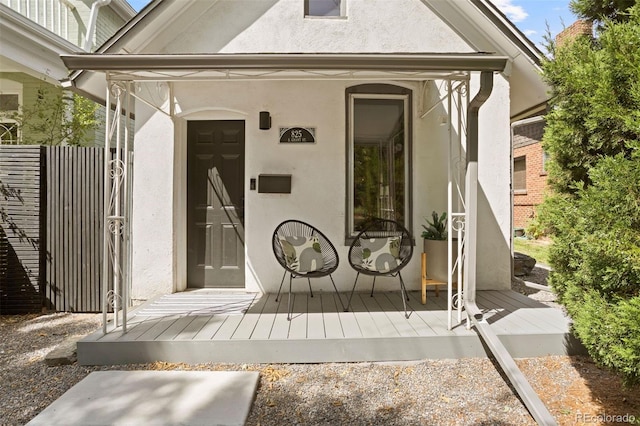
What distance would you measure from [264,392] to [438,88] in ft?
12.7

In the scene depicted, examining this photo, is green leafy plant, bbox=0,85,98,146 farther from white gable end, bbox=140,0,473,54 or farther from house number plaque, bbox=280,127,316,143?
house number plaque, bbox=280,127,316,143

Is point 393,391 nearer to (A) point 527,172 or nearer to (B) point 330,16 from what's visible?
(B) point 330,16

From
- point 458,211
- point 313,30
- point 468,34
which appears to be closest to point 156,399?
point 458,211

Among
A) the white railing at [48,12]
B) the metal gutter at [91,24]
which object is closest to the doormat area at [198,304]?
the metal gutter at [91,24]

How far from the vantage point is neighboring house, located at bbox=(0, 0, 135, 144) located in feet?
18.6

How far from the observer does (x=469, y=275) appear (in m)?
3.29

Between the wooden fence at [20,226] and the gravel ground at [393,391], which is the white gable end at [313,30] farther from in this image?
the gravel ground at [393,391]

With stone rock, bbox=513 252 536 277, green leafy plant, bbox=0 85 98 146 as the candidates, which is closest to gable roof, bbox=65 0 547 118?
green leafy plant, bbox=0 85 98 146

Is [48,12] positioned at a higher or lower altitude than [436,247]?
higher

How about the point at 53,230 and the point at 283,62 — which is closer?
the point at 283,62

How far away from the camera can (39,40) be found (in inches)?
234

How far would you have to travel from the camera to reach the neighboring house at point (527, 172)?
40.2ft

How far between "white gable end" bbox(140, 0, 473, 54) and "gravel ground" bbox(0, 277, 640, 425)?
3.60 metres

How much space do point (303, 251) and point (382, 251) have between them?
2.81ft
